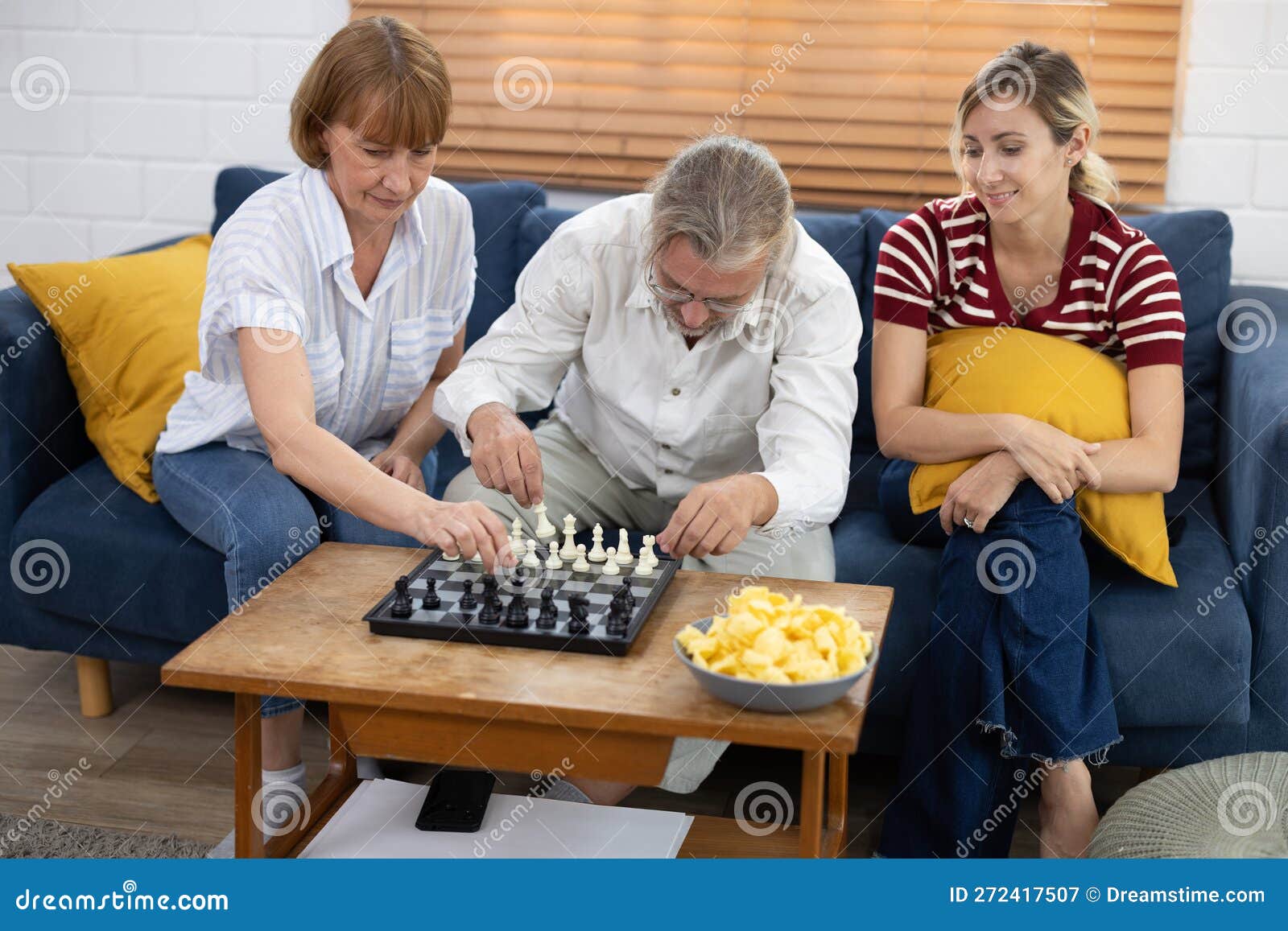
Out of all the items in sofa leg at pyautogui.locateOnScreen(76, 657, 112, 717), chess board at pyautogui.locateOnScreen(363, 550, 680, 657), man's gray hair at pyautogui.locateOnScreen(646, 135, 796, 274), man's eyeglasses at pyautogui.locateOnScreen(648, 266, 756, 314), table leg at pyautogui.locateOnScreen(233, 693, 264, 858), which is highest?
man's gray hair at pyautogui.locateOnScreen(646, 135, 796, 274)

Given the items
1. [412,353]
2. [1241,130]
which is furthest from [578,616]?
[1241,130]

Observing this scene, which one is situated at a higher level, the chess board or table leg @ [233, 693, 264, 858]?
the chess board

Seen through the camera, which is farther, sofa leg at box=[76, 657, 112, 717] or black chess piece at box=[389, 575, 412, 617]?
sofa leg at box=[76, 657, 112, 717]

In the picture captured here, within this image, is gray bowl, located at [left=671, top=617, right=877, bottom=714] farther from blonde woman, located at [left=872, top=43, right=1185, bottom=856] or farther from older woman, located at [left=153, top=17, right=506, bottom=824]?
blonde woman, located at [left=872, top=43, right=1185, bottom=856]

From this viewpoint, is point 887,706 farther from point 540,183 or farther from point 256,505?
point 540,183

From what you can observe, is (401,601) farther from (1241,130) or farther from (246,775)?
(1241,130)

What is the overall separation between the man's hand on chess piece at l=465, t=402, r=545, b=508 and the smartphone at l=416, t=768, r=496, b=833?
0.39 m

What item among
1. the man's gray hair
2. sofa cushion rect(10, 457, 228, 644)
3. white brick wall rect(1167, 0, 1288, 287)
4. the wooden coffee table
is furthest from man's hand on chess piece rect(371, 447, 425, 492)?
white brick wall rect(1167, 0, 1288, 287)

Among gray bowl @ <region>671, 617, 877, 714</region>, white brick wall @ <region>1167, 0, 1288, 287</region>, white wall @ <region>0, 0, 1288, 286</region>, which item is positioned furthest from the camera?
white wall @ <region>0, 0, 1288, 286</region>

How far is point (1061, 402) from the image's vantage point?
192 centimetres

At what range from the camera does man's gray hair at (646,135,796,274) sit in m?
1.66

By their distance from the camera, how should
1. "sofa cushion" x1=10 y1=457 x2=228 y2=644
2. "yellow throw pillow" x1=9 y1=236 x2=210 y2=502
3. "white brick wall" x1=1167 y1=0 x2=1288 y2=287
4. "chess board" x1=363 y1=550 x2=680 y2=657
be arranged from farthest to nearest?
"white brick wall" x1=1167 y1=0 x2=1288 y2=287 < "yellow throw pillow" x1=9 y1=236 x2=210 y2=502 < "sofa cushion" x1=10 y1=457 x2=228 y2=644 < "chess board" x1=363 y1=550 x2=680 y2=657

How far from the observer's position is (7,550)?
87.7 inches

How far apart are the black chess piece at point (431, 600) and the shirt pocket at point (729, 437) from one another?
0.62 meters
